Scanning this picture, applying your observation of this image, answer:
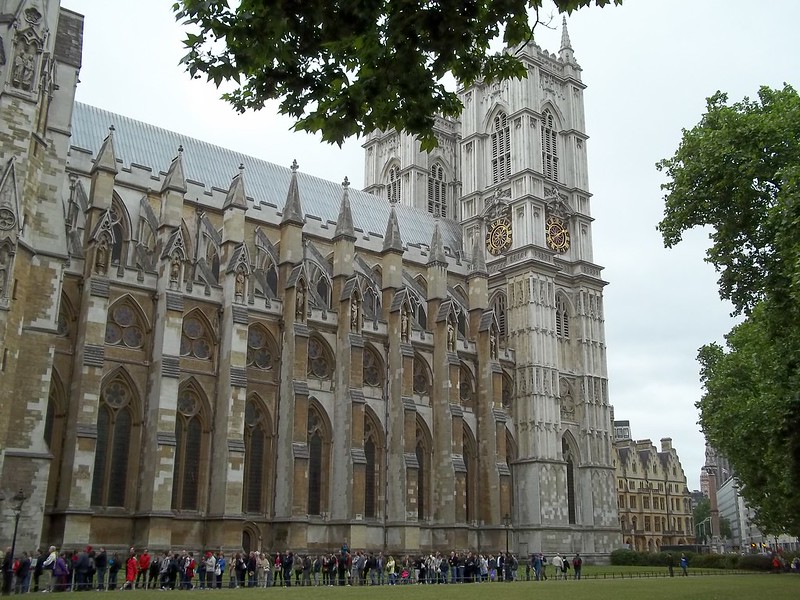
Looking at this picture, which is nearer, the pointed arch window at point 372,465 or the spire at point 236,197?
the spire at point 236,197

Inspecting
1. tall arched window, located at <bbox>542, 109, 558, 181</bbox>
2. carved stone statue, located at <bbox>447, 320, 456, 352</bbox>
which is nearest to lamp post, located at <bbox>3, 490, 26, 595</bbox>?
carved stone statue, located at <bbox>447, 320, 456, 352</bbox>

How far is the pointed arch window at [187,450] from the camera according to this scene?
112ft

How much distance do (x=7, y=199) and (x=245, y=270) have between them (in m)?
15.5

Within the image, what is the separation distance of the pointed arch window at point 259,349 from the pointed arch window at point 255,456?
5.61ft

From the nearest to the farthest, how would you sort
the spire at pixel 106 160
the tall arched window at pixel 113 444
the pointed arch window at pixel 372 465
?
the tall arched window at pixel 113 444 < the spire at pixel 106 160 < the pointed arch window at pixel 372 465

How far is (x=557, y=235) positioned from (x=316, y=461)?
2195 cm

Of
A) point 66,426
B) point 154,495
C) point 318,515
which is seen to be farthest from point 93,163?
point 318,515

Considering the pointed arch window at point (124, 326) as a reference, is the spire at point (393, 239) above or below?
above

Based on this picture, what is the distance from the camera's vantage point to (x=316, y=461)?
38.7 m

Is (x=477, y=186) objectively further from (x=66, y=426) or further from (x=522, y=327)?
(x=66, y=426)

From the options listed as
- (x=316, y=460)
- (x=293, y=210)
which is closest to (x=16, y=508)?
(x=316, y=460)

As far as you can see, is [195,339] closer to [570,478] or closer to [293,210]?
[293,210]

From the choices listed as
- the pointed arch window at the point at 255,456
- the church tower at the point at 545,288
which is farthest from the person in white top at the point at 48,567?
the church tower at the point at 545,288

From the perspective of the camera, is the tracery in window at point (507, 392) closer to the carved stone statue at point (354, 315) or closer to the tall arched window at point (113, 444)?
the carved stone statue at point (354, 315)
